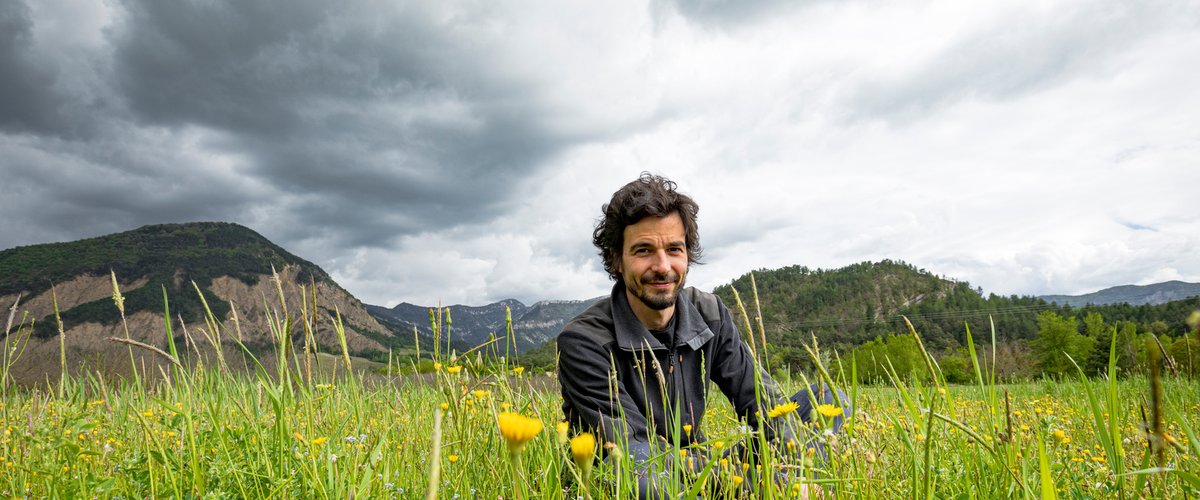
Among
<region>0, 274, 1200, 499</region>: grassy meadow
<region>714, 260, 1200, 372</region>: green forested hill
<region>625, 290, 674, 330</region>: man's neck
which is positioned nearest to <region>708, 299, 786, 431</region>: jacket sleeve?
<region>625, 290, 674, 330</region>: man's neck

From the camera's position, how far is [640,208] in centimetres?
392

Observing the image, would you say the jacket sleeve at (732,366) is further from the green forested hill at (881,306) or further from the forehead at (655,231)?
the green forested hill at (881,306)

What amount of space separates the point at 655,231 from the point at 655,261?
21 centimetres

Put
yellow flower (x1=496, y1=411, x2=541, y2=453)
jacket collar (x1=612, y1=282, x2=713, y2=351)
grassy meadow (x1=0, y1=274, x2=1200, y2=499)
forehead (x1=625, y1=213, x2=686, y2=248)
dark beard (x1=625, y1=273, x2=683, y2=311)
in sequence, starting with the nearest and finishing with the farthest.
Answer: yellow flower (x1=496, y1=411, x2=541, y2=453), grassy meadow (x1=0, y1=274, x2=1200, y2=499), jacket collar (x1=612, y1=282, x2=713, y2=351), dark beard (x1=625, y1=273, x2=683, y2=311), forehead (x1=625, y1=213, x2=686, y2=248)

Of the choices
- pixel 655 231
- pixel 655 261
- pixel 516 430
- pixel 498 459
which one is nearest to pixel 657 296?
pixel 655 261

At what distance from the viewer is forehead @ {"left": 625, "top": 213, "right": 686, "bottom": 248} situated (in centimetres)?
386

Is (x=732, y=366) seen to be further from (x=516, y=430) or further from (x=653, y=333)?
(x=516, y=430)

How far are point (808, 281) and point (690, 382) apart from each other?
659 feet

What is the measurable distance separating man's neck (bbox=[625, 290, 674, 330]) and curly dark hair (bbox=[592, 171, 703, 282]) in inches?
15.2

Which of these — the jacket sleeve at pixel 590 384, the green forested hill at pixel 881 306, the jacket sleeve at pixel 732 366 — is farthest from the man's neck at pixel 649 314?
the green forested hill at pixel 881 306

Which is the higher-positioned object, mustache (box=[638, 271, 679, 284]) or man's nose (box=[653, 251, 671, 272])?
man's nose (box=[653, 251, 671, 272])

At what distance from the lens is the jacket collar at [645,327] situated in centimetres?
357

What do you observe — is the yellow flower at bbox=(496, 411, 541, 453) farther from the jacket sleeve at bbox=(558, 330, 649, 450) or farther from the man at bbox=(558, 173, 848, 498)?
the man at bbox=(558, 173, 848, 498)

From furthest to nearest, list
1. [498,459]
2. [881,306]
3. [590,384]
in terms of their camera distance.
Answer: [881,306] < [590,384] < [498,459]
